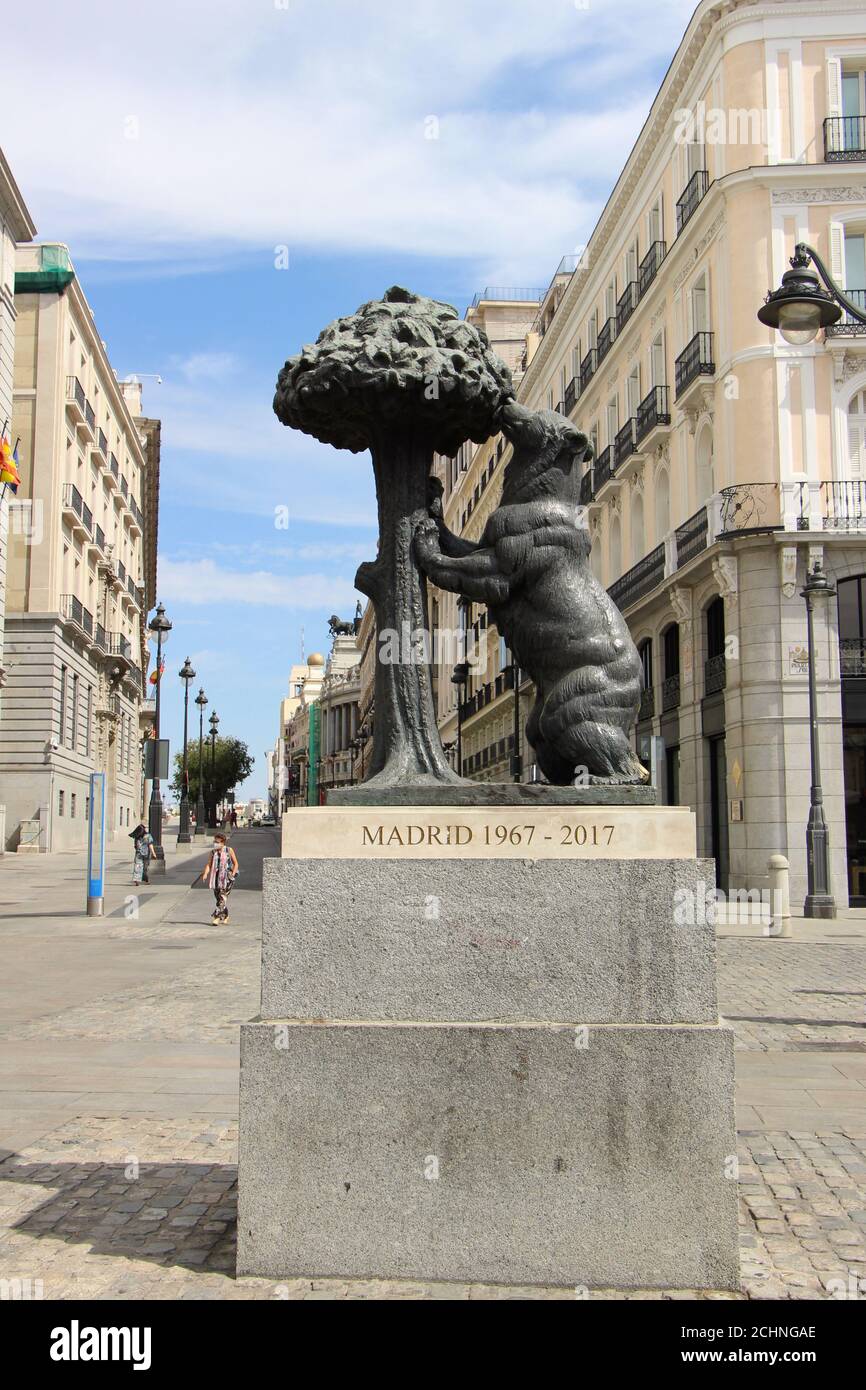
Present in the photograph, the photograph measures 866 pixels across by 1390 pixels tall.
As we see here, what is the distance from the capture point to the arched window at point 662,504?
32.4m

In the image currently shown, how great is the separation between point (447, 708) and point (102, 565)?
687 inches

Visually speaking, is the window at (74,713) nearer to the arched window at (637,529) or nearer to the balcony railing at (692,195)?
the arched window at (637,529)

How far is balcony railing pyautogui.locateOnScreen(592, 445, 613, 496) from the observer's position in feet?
121

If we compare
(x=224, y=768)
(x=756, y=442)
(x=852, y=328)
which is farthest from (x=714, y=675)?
(x=224, y=768)

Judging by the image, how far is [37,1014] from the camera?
10.6 m

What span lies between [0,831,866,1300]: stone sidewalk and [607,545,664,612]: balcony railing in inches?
717

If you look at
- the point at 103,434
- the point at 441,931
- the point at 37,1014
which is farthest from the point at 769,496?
the point at 103,434

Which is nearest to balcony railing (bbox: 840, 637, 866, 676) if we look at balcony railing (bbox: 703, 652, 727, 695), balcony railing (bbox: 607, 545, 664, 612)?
balcony railing (bbox: 703, 652, 727, 695)

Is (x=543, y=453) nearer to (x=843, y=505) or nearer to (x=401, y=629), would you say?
(x=401, y=629)

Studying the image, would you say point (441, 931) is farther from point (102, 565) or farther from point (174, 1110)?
point (102, 565)

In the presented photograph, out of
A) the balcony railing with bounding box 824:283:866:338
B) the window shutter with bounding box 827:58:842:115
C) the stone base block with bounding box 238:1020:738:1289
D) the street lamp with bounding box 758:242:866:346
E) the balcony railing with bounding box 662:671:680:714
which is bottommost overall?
the stone base block with bounding box 238:1020:738:1289

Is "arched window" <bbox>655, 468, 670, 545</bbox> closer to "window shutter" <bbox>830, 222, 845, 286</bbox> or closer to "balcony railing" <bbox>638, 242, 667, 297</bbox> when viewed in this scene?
"balcony railing" <bbox>638, 242, 667, 297</bbox>

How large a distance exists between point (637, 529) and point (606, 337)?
656 centimetres

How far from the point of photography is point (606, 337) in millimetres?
37625
